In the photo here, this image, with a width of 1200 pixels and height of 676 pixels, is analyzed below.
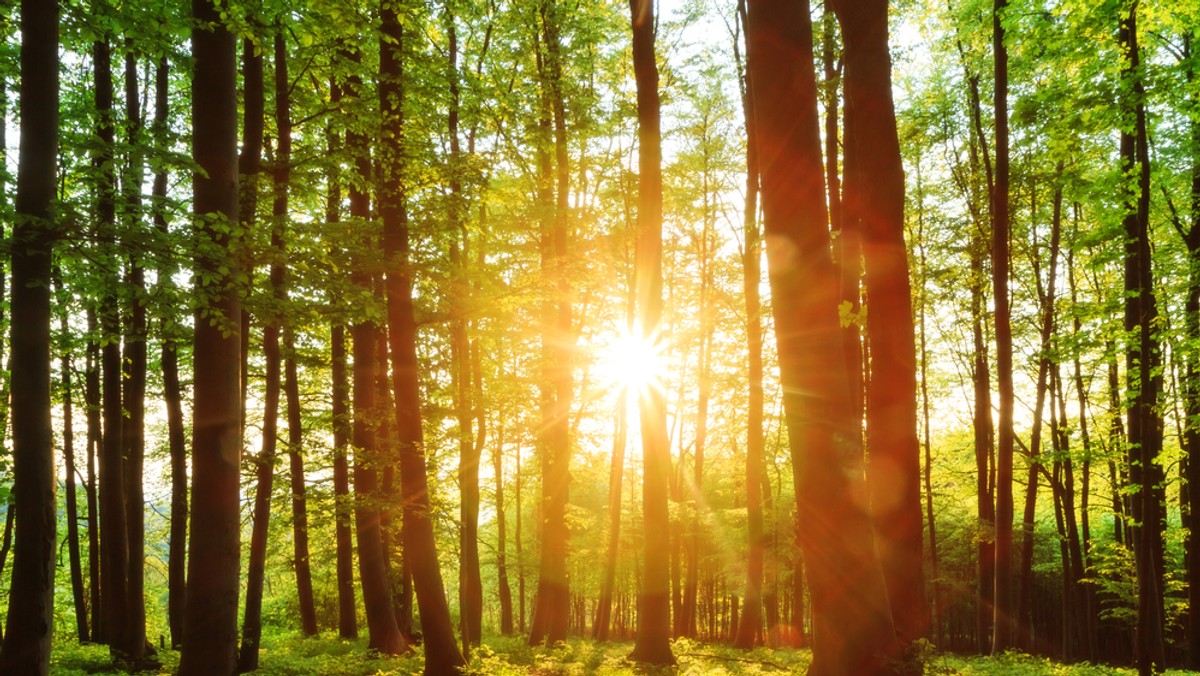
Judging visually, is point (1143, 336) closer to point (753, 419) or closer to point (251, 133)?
point (753, 419)

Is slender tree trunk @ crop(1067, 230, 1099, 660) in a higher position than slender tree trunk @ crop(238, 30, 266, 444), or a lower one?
lower

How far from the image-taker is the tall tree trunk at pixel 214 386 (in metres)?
6.48

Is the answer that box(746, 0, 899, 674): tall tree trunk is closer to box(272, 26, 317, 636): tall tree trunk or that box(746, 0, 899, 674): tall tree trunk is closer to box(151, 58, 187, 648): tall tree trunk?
box(272, 26, 317, 636): tall tree trunk

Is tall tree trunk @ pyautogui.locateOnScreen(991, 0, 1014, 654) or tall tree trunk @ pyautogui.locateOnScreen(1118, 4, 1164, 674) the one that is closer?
tall tree trunk @ pyautogui.locateOnScreen(1118, 4, 1164, 674)

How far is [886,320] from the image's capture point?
6398 millimetres

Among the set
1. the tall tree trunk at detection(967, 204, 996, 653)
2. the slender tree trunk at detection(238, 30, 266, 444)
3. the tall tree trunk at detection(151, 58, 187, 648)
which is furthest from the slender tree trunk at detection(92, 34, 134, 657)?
the tall tree trunk at detection(967, 204, 996, 653)

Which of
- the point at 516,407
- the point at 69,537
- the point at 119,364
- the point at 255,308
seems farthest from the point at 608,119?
the point at 69,537

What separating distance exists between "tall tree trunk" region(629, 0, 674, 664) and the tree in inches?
316

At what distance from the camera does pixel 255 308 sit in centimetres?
720

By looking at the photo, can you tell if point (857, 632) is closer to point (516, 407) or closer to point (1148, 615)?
point (1148, 615)

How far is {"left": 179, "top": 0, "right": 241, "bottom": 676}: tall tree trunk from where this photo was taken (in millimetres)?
6480

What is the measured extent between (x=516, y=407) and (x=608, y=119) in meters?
7.13

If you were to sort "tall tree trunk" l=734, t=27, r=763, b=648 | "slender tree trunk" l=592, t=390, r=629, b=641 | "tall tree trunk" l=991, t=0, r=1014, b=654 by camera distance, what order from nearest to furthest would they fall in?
"tall tree trunk" l=991, t=0, r=1014, b=654 < "tall tree trunk" l=734, t=27, r=763, b=648 < "slender tree trunk" l=592, t=390, r=629, b=641

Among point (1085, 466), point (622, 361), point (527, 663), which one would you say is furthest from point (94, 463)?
point (1085, 466)
